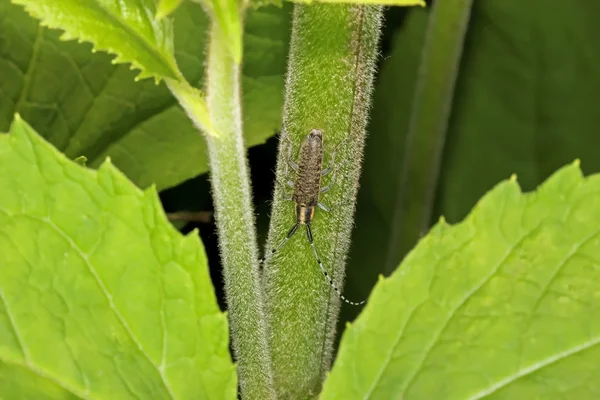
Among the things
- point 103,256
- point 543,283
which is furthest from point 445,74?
point 103,256

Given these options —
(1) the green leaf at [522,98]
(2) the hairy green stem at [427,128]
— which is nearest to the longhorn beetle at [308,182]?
(2) the hairy green stem at [427,128]

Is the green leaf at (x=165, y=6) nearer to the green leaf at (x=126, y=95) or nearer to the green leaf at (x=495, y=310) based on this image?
the green leaf at (x=495, y=310)

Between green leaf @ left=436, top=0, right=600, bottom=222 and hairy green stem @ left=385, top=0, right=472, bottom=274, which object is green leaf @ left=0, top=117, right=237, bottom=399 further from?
green leaf @ left=436, top=0, right=600, bottom=222

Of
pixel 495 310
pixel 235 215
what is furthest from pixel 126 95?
pixel 495 310

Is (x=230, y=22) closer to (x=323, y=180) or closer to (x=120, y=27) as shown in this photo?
(x=120, y=27)

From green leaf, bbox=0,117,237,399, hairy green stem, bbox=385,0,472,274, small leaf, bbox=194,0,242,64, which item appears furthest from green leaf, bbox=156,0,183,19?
hairy green stem, bbox=385,0,472,274

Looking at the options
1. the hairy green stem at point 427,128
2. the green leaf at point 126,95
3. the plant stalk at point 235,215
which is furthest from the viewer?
the hairy green stem at point 427,128

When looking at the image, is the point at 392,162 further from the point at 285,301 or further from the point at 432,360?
the point at 432,360
